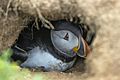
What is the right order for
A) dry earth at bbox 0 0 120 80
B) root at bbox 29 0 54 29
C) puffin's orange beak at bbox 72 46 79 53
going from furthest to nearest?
1. puffin's orange beak at bbox 72 46 79 53
2. root at bbox 29 0 54 29
3. dry earth at bbox 0 0 120 80

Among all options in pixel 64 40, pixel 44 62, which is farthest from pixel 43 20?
pixel 44 62

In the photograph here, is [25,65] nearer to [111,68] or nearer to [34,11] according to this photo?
[34,11]

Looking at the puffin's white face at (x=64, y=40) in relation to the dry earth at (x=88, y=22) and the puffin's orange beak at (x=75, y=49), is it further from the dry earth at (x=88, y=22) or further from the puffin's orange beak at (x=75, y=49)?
the dry earth at (x=88, y=22)

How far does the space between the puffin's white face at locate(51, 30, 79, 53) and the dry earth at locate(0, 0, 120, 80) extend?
22 cm

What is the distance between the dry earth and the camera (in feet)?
8.12

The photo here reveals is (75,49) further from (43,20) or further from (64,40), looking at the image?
(43,20)

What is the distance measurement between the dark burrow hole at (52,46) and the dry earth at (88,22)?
0.10 m

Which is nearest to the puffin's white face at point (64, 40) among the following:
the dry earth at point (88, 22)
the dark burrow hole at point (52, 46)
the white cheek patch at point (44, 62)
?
the dark burrow hole at point (52, 46)

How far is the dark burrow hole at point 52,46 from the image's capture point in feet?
11.3

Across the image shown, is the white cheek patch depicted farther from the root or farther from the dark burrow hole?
the root

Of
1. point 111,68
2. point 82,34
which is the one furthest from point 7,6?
point 111,68

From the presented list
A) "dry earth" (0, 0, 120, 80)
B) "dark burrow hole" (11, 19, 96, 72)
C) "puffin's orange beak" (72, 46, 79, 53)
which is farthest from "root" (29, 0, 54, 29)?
"puffin's orange beak" (72, 46, 79, 53)

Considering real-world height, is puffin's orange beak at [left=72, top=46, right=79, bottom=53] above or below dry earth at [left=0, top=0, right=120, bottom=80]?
below

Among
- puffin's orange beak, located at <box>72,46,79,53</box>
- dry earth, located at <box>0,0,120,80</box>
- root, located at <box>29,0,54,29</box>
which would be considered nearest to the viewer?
dry earth, located at <box>0,0,120,80</box>
